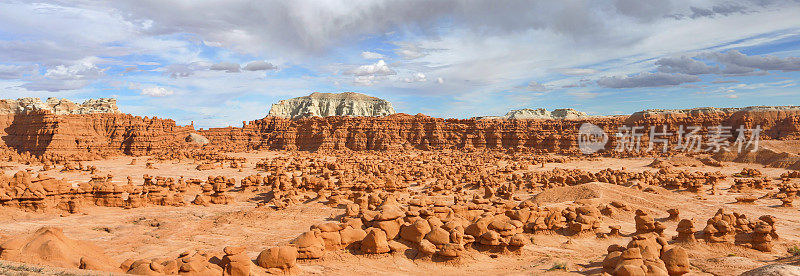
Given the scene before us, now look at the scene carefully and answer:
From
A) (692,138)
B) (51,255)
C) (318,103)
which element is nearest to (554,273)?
(51,255)

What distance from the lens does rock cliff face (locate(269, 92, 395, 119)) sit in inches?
4902

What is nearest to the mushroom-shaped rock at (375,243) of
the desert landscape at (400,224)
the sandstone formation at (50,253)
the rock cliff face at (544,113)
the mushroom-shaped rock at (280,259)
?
the desert landscape at (400,224)

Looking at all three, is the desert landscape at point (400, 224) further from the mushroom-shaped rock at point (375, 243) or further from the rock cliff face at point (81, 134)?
the rock cliff face at point (81, 134)

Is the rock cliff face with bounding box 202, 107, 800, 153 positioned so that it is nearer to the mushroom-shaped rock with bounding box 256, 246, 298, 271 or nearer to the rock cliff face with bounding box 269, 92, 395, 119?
the rock cliff face with bounding box 269, 92, 395, 119

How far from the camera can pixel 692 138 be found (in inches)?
2311

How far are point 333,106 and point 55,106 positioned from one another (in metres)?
74.5

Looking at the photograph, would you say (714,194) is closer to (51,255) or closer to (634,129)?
(51,255)

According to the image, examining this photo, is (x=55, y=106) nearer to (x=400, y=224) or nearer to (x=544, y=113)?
(x=400, y=224)

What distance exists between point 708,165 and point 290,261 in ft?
150

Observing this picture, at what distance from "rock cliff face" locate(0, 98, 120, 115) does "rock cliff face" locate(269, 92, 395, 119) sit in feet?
191

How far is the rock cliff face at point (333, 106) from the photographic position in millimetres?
124500

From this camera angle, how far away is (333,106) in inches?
5074

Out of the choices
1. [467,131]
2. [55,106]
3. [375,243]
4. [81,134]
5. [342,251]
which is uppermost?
[55,106]

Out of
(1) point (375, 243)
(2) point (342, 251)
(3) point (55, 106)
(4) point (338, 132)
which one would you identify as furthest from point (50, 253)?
(3) point (55, 106)
